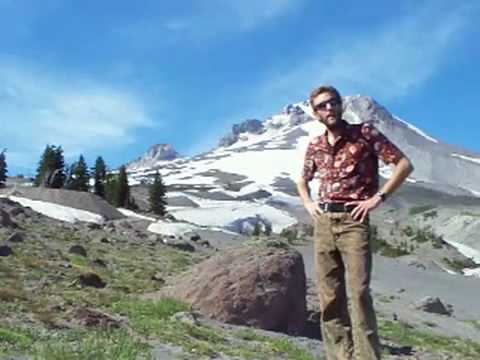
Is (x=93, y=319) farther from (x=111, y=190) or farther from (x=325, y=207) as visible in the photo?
(x=111, y=190)

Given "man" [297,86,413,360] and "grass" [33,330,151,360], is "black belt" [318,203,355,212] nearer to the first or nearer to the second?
"man" [297,86,413,360]

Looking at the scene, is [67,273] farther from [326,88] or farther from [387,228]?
[387,228]

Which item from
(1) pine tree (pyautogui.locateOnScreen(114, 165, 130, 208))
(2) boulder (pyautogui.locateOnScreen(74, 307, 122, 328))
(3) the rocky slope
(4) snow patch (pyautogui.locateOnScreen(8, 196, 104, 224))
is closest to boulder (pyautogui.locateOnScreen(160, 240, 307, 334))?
(3) the rocky slope

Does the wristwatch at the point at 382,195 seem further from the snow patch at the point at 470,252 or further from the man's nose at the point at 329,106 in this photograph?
the snow patch at the point at 470,252

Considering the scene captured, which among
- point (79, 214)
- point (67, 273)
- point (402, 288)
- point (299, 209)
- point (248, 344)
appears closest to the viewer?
point (248, 344)

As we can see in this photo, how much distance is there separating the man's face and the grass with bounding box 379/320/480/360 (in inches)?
362

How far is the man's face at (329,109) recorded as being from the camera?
20.7 feet

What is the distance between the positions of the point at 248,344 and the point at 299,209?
13518 centimetres

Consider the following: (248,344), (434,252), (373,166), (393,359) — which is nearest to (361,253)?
(373,166)

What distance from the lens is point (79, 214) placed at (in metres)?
48.3

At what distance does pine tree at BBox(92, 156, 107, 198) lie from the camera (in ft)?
315

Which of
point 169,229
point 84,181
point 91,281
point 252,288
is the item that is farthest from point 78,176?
point 252,288

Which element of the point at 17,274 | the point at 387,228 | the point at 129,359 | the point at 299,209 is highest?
the point at 299,209

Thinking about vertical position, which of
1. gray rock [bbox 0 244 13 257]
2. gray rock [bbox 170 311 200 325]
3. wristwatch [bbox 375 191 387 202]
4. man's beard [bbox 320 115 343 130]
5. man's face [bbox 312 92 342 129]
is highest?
man's face [bbox 312 92 342 129]
